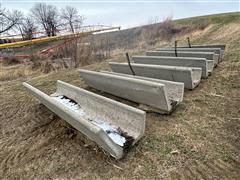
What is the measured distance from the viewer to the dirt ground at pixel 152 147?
1928 millimetres

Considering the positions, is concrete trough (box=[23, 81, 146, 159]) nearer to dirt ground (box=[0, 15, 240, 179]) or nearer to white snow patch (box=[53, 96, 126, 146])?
white snow patch (box=[53, 96, 126, 146])

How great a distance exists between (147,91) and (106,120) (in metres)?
0.84

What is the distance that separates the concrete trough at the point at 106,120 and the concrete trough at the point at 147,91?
0.60 meters

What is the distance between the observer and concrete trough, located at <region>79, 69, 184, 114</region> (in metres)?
2.73

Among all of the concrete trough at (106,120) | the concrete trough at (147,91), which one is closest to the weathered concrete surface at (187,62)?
the concrete trough at (147,91)

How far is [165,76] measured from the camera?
12.0 feet

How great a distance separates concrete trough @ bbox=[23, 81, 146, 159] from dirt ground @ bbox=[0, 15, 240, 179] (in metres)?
0.18

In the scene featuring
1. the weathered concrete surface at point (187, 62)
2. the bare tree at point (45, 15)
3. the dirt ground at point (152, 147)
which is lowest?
the dirt ground at point (152, 147)

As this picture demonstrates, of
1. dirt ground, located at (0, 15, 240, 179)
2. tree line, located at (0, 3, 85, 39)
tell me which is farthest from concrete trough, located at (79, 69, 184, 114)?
tree line, located at (0, 3, 85, 39)

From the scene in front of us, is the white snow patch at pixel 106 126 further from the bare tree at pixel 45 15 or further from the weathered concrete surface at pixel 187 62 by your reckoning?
the bare tree at pixel 45 15

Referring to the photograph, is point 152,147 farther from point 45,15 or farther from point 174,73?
point 45,15

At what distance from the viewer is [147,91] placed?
2855 mm

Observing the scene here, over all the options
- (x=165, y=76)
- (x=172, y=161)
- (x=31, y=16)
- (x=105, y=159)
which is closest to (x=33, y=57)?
(x=165, y=76)

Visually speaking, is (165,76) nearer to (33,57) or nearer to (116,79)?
(116,79)
